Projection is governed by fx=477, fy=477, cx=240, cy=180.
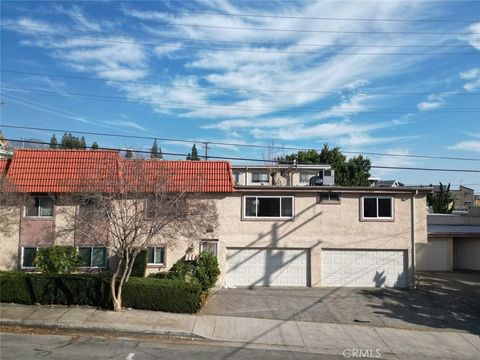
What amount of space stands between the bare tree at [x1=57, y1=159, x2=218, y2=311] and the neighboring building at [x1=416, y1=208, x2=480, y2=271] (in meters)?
18.7

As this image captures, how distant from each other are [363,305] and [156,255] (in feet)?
30.5

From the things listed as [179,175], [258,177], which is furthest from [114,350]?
[258,177]

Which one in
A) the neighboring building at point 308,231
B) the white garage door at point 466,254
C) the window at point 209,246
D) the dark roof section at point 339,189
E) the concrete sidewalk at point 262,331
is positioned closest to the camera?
the concrete sidewalk at point 262,331

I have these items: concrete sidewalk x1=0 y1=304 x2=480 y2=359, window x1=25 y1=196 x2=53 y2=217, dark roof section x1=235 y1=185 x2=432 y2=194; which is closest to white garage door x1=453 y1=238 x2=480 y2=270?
dark roof section x1=235 y1=185 x2=432 y2=194

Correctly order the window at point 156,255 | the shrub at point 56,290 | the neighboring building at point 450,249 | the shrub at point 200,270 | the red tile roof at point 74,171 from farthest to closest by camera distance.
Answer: the neighboring building at point 450,249 → the window at point 156,255 → the red tile roof at point 74,171 → the shrub at point 200,270 → the shrub at point 56,290

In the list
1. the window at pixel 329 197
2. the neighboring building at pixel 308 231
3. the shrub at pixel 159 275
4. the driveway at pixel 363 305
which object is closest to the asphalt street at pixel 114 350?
the driveway at pixel 363 305

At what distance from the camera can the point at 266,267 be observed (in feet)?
74.1

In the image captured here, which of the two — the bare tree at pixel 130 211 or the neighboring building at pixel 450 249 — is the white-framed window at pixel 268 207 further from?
the neighboring building at pixel 450 249

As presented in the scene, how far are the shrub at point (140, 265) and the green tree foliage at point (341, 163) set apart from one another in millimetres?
35442

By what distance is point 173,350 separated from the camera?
12539mm

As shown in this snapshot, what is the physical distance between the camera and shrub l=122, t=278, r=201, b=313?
16.5 m

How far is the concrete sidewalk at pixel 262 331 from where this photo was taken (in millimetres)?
13602

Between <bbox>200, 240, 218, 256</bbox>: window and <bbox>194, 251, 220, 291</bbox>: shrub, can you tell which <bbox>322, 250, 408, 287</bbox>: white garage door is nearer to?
<bbox>200, 240, 218, 256</bbox>: window

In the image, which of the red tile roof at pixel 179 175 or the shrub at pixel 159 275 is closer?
the red tile roof at pixel 179 175
